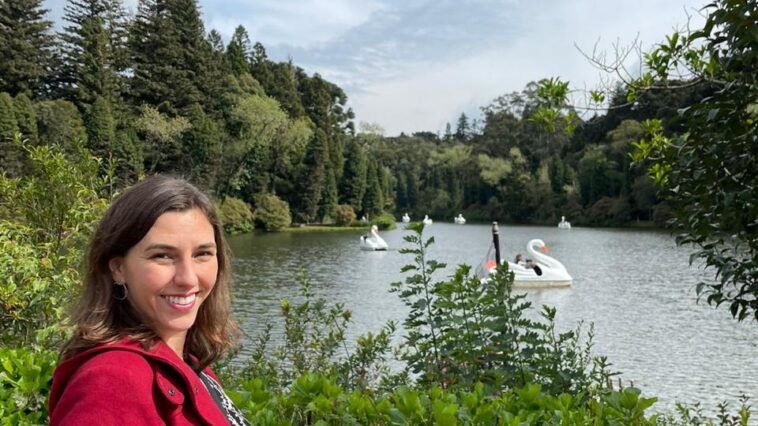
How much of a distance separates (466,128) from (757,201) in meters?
122

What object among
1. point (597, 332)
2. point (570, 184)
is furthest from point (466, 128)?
point (597, 332)

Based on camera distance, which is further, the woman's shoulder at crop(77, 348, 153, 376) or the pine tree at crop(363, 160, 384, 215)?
the pine tree at crop(363, 160, 384, 215)

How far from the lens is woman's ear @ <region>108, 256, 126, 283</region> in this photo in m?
1.22

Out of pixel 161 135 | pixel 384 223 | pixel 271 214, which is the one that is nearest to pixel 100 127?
pixel 161 135

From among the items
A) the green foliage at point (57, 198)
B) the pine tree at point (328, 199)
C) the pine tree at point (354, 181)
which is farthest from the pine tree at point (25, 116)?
the pine tree at point (354, 181)

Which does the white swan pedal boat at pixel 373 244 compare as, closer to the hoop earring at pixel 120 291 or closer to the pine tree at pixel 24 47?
the pine tree at pixel 24 47

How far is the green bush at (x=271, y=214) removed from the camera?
44656 mm

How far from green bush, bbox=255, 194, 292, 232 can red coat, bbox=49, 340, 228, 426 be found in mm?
43910

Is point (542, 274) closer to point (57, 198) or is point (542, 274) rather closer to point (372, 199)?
point (57, 198)

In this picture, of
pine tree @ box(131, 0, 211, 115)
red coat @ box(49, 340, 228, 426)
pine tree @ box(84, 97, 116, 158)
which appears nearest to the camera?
red coat @ box(49, 340, 228, 426)

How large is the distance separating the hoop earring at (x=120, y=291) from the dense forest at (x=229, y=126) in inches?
750

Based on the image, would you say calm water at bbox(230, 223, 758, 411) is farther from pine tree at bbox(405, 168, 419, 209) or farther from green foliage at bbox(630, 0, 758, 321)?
pine tree at bbox(405, 168, 419, 209)

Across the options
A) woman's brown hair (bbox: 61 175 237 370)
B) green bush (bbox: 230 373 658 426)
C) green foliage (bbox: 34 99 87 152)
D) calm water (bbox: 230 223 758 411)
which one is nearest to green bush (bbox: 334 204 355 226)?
green foliage (bbox: 34 99 87 152)

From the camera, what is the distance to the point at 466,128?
122m
